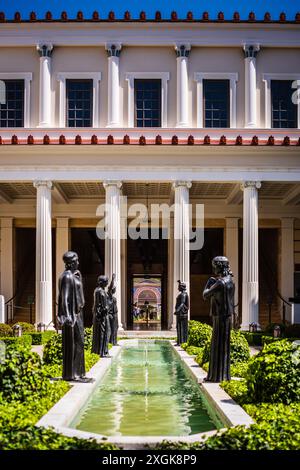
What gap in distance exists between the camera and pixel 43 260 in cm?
2498

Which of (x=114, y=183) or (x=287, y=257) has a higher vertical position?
(x=114, y=183)

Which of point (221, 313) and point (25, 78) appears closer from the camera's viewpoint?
point (221, 313)

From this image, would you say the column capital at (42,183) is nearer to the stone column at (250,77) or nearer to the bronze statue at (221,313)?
the stone column at (250,77)

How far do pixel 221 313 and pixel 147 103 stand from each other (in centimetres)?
2017

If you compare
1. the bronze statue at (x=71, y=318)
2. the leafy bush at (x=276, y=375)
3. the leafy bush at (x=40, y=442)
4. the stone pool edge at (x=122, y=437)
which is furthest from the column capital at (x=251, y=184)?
the leafy bush at (x=40, y=442)

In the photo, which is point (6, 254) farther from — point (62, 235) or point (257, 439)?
point (257, 439)

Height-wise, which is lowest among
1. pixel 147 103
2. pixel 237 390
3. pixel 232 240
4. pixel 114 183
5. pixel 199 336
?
pixel 199 336

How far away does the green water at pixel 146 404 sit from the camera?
757 cm

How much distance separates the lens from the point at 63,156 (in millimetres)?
24938

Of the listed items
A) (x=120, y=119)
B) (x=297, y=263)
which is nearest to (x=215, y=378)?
(x=120, y=119)

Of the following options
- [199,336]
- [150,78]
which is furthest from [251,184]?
[199,336]

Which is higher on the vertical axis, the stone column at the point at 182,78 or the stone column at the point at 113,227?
the stone column at the point at 182,78

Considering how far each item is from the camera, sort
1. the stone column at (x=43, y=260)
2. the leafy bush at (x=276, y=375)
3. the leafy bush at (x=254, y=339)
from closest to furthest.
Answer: the leafy bush at (x=276, y=375)
the leafy bush at (x=254, y=339)
the stone column at (x=43, y=260)

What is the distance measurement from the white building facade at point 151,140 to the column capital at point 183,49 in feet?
0.13
